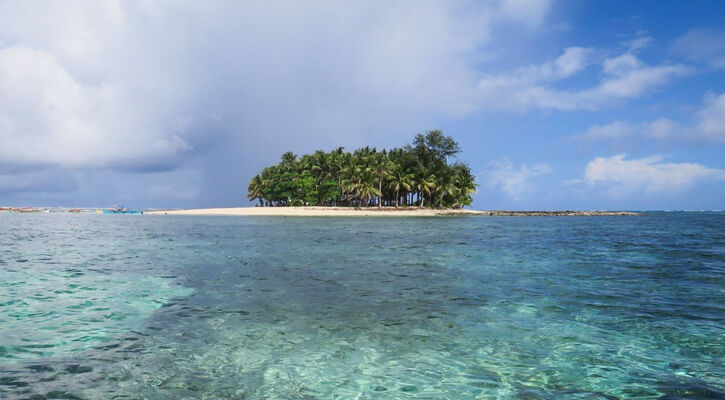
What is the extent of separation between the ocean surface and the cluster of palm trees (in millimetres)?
76549

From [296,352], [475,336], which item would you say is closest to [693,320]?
[475,336]

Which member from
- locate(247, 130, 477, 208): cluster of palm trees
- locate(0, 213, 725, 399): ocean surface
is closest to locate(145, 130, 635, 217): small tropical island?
locate(247, 130, 477, 208): cluster of palm trees

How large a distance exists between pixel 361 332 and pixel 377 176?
8490cm

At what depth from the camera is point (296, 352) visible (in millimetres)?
7176

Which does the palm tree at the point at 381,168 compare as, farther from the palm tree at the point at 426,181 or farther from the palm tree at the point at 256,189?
the palm tree at the point at 256,189

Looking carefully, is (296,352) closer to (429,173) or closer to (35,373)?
(35,373)

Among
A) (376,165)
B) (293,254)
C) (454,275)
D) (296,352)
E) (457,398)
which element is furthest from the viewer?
(376,165)

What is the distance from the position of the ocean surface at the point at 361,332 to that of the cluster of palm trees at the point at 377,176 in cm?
7655

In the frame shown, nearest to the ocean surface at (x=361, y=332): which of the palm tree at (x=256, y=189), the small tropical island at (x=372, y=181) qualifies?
the small tropical island at (x=372, y=181)

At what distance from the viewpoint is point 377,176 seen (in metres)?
92.8

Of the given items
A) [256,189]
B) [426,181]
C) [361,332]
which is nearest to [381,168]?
[426,181]

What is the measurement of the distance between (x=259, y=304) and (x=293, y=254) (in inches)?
441

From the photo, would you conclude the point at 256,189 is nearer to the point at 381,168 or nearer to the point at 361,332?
the point at 381,168

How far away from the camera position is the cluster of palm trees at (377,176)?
93.3 m
